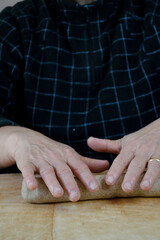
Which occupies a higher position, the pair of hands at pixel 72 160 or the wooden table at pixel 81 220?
the pair of hands at pixel 72 160

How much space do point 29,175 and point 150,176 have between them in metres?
0.29

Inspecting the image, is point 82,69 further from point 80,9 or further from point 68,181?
point 68,181

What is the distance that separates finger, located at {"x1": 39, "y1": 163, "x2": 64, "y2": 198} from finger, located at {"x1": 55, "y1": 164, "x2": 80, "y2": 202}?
0.02 meters

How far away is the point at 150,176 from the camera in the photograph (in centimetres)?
54

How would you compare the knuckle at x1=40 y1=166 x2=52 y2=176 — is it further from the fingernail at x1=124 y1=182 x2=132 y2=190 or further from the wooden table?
the fingernail at x1=124 y1=182 x2=132 y2=190

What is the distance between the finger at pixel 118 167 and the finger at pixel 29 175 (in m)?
0.18

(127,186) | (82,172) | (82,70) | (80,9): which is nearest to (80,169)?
(82,172)

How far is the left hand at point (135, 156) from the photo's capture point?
1.76 feet

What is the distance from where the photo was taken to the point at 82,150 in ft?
3.00

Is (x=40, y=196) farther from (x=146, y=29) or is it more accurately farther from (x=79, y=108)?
(x=146, y=29)

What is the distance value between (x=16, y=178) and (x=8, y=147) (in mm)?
99

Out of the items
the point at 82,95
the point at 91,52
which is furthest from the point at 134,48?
the point at 82,95

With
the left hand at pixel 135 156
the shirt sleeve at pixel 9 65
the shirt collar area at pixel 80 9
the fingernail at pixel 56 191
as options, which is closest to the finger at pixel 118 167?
the left hand at pixel 135 156

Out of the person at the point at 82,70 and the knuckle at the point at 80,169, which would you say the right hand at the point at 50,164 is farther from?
the person at the point at 82,70
